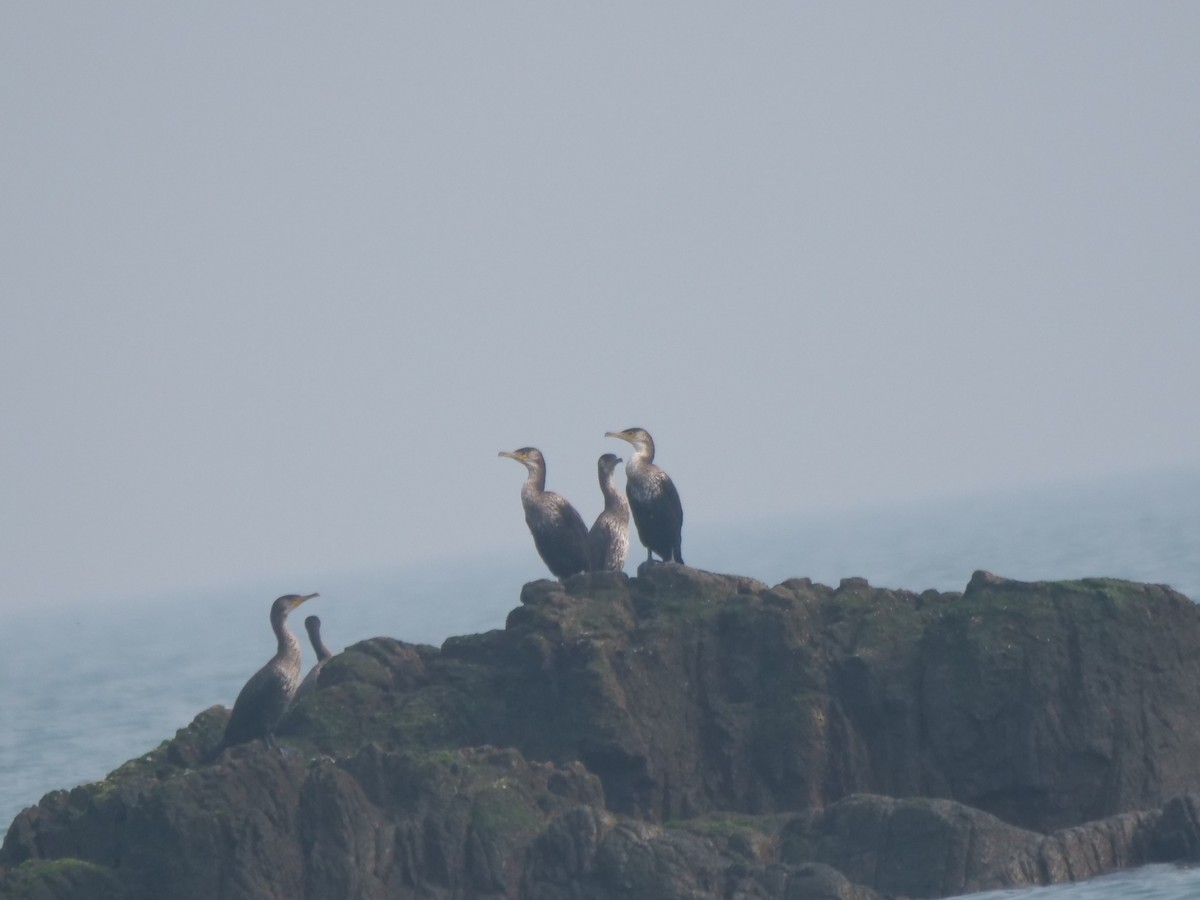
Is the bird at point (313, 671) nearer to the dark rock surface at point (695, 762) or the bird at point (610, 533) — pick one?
the dark rock surface at point (695, 762)

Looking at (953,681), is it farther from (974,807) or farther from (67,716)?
(67,716)

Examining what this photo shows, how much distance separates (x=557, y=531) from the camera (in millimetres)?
22266

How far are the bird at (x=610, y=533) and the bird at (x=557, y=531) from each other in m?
0.12

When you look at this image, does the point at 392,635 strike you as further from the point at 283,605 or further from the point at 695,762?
the point at 695,762

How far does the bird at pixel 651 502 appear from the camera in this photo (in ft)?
72.3

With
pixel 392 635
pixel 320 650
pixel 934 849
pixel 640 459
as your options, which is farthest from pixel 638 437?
pixel 392 635

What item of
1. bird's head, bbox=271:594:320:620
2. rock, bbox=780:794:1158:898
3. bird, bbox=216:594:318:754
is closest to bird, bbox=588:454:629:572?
bird's head, bbox=271:594:320:620

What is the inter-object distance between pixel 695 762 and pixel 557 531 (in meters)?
4.53

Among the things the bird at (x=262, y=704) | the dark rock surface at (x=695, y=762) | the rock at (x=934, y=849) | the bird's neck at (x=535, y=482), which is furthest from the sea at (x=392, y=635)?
the bird's neck at (x=535, y=482)

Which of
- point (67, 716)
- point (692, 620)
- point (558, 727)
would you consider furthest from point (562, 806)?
point (67, 716)

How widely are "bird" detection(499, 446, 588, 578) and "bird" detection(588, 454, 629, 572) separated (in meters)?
0.12

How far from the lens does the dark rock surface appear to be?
53.1 feet

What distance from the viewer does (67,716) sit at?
55312mm

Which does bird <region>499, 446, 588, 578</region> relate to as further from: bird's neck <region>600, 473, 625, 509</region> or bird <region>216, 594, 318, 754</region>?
bird <region>216, 594, 318, 754</region>
